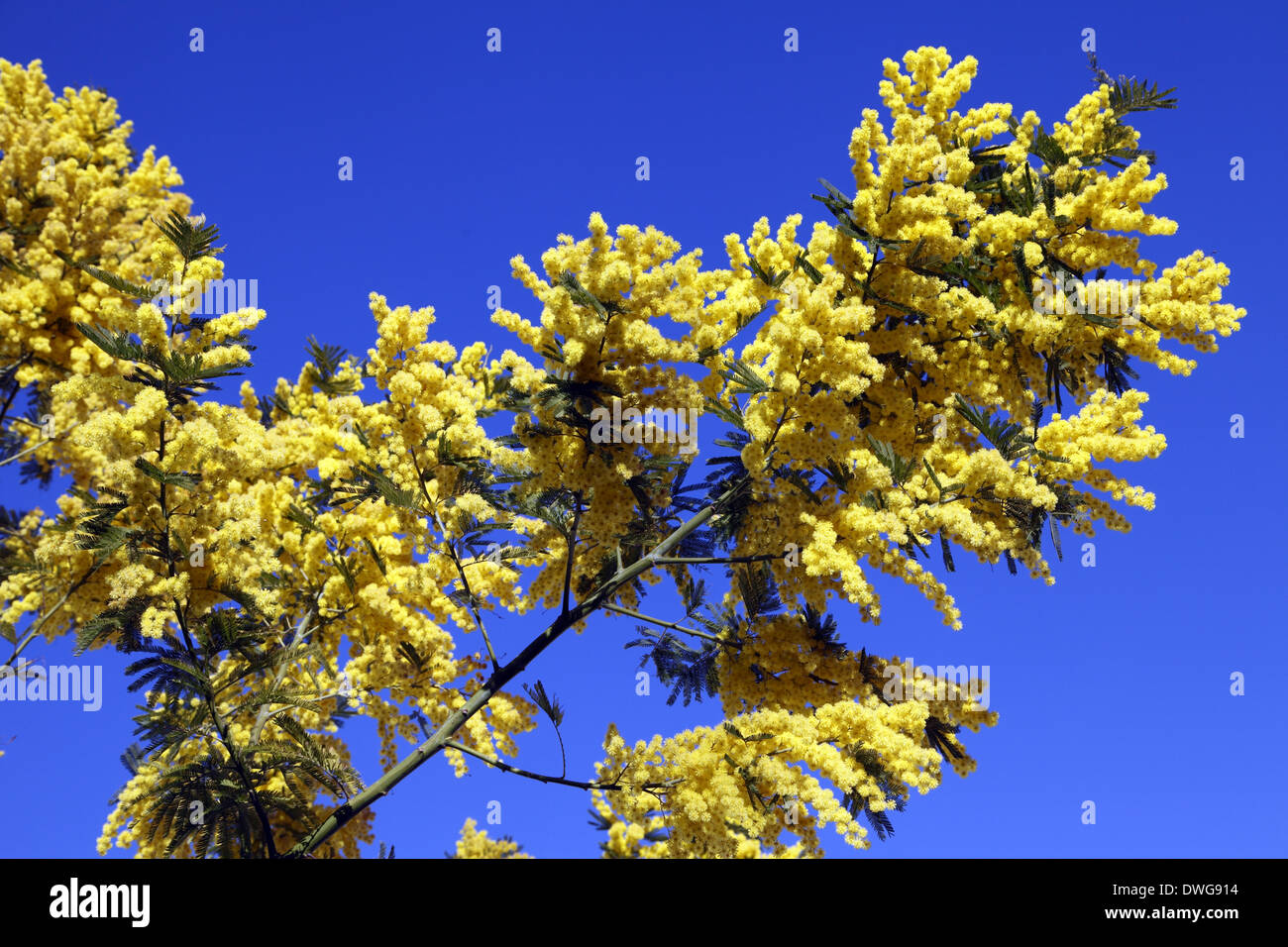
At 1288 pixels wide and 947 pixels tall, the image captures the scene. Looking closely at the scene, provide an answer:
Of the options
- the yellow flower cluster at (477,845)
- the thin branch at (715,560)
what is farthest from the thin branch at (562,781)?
the yellow flower cluster at (477,845)

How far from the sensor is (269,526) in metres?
9.09

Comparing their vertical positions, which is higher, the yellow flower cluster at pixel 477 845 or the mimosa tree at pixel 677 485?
the mimosa tree at pixel 677 485

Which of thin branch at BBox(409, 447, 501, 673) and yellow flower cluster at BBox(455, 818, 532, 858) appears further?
yellow flower cluster at BBox(455, 818, 532, 858)

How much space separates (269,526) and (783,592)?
501cm

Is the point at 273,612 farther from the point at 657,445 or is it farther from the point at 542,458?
the point at 657,445

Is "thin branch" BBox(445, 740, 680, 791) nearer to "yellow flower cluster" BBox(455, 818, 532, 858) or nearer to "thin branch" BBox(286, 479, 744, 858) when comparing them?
"thin branch" BBox(286, 479, 744, 858)

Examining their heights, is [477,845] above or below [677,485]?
below

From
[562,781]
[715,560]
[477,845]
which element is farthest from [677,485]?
[477,845]
